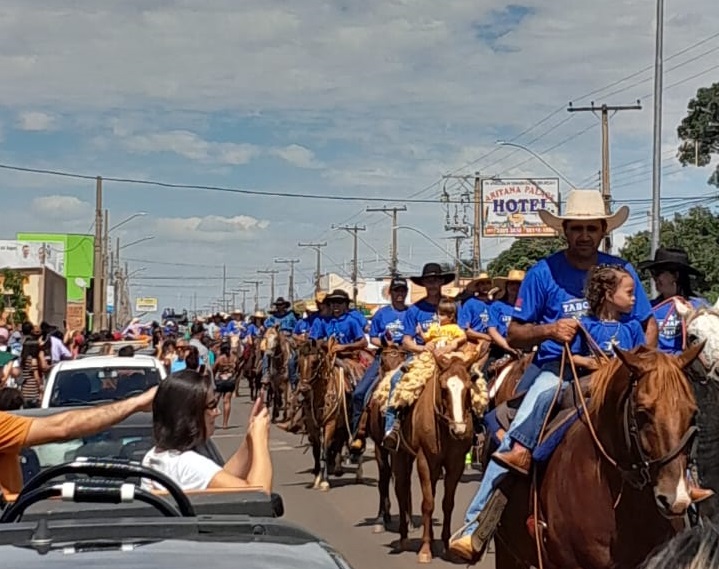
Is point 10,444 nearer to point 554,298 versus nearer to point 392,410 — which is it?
point 554,298

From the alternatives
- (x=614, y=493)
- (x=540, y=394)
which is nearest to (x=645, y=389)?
(x=614, y=493)

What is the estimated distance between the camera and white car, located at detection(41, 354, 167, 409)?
13.3m

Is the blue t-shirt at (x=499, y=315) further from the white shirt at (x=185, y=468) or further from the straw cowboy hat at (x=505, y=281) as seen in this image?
the white shirt at (x=185, y=468)

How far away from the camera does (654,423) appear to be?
6188mm

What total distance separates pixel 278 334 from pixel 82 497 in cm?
2280

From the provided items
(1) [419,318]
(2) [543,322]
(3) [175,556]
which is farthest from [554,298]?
(1) [419,318]

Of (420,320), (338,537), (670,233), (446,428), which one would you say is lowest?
(338,537)

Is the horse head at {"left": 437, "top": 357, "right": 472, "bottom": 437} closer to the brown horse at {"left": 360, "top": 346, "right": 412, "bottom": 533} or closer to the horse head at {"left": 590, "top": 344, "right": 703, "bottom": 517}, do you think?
the brown horse at {"left": 360, "top": 346, "right": 412, "bottom": 533}

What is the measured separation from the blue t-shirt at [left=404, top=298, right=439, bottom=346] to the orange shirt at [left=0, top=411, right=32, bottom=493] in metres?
7.61

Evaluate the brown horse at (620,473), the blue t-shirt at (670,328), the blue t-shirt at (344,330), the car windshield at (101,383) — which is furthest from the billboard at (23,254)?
the brown horse at (620,473)

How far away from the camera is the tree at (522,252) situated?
235 feet

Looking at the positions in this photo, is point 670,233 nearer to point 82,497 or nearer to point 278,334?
point 278,334

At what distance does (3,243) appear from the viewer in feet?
313

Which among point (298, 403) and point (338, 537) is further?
point (298, 403)
